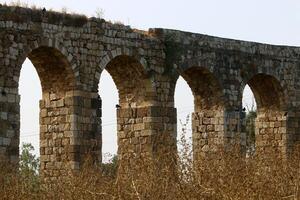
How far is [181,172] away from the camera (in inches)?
471

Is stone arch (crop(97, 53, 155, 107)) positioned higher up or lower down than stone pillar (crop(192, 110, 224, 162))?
higher up

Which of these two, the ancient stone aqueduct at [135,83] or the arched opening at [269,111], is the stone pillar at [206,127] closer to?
the ancient stone aqueduct at [135,83]

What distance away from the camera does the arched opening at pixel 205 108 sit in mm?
21984

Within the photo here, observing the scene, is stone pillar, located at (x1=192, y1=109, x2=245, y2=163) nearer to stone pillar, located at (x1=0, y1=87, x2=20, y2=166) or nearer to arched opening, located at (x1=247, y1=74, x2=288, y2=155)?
arched opening, located at (x1=247, y1=74, x2=288, y2=155)

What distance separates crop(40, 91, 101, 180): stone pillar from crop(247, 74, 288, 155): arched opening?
653 cm

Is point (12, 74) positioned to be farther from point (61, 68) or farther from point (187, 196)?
point (187, 196)

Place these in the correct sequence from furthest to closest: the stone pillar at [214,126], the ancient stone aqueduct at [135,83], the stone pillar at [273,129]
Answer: the stone pillar at [273,129]
the stone pillar at [214,126]
the ancient stone aqueduct at [135,83]

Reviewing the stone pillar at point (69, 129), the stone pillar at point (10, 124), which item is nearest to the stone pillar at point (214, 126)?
the stone pillar at point (69, 129)

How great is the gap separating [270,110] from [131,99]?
537cm

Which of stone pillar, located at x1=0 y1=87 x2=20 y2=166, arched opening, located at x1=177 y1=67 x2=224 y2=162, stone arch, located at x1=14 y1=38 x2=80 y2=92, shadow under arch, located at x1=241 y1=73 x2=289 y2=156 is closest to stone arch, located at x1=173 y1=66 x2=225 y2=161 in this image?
arched opening, located at x1=177 y1=67 x2=224 y2=162

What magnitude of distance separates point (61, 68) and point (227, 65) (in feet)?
18.0

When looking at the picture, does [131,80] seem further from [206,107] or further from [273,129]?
[273,129]

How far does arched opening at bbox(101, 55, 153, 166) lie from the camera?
2017 cm

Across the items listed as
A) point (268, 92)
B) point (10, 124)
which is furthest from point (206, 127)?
point (10, 124)
